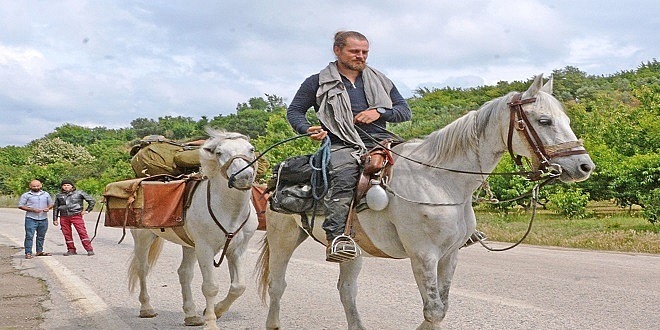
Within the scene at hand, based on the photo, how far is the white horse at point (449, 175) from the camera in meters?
4.60

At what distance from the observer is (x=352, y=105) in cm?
573

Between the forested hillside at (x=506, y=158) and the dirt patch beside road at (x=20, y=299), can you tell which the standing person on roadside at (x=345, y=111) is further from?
the dirt patch beside road at (x=20, y=299)

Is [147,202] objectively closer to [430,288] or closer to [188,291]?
[188,291]

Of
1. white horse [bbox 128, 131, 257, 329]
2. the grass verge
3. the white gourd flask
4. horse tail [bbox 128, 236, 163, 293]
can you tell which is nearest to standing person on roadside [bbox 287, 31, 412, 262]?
the white gourd flask

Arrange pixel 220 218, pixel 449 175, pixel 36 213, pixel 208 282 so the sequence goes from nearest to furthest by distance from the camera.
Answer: pixel 449 175
pixel 208 282
pixel 220 218
pixel 36 213

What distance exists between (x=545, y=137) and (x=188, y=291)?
15.3 ft

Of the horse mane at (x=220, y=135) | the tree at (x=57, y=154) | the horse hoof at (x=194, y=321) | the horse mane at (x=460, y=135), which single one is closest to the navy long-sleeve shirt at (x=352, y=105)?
the horse mane at (x=460, y=135)

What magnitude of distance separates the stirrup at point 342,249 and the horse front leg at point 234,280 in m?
2.09

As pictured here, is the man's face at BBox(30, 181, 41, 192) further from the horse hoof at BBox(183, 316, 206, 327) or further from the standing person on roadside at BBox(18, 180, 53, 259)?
the horse hoof at BBox(183, 316, 206, 327)

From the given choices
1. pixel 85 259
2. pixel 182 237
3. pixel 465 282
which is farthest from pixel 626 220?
pixel 182 237

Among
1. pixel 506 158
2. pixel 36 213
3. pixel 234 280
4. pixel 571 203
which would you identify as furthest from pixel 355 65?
pixel 571 203

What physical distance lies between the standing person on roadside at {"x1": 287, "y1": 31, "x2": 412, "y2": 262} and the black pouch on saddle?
10.6 inches

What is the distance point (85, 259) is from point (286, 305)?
27.3 ft

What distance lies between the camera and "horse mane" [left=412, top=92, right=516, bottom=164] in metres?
4.96
